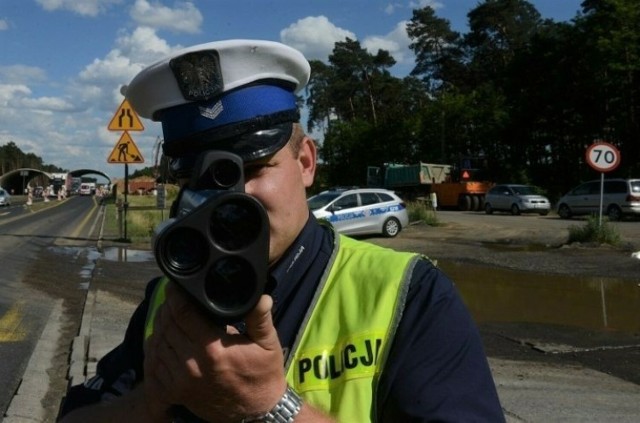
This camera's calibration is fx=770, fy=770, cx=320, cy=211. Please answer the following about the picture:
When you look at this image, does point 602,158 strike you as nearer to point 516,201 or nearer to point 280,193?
point 280,193

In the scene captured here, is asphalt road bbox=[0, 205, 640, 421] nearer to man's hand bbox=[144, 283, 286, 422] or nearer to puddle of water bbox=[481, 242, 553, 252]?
puddle of water bbox=[481, 242, 553, 252]

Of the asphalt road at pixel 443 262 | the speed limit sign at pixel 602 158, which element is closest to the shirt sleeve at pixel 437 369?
the asphalt road at pixel 443 262

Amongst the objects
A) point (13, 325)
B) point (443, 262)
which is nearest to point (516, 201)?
point (443, 262)

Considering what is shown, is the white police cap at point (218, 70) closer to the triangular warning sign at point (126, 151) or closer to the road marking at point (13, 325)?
the road marking at point (13, 325)

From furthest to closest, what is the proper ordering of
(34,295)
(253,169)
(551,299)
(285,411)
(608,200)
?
(608,200), (34,295), (551,299), (253,169), (285,411)

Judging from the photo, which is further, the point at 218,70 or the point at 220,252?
the point at 218,70

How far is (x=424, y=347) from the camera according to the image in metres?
1.45

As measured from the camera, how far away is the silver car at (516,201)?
34.2m

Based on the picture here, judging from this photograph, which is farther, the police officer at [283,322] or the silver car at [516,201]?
the silver car at [516,201]

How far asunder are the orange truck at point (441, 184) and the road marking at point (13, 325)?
108 ft

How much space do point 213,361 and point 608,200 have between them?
93.4 ft

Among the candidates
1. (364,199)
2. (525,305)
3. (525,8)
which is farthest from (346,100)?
(525,305)

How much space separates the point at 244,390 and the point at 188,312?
0.17 meters

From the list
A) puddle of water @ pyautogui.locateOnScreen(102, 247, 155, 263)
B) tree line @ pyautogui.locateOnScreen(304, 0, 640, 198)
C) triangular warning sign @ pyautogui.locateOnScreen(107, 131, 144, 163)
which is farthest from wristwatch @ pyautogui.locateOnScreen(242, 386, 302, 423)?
tree line @ pyautogui.locateOnScreen(304, 0, 640, 198)
